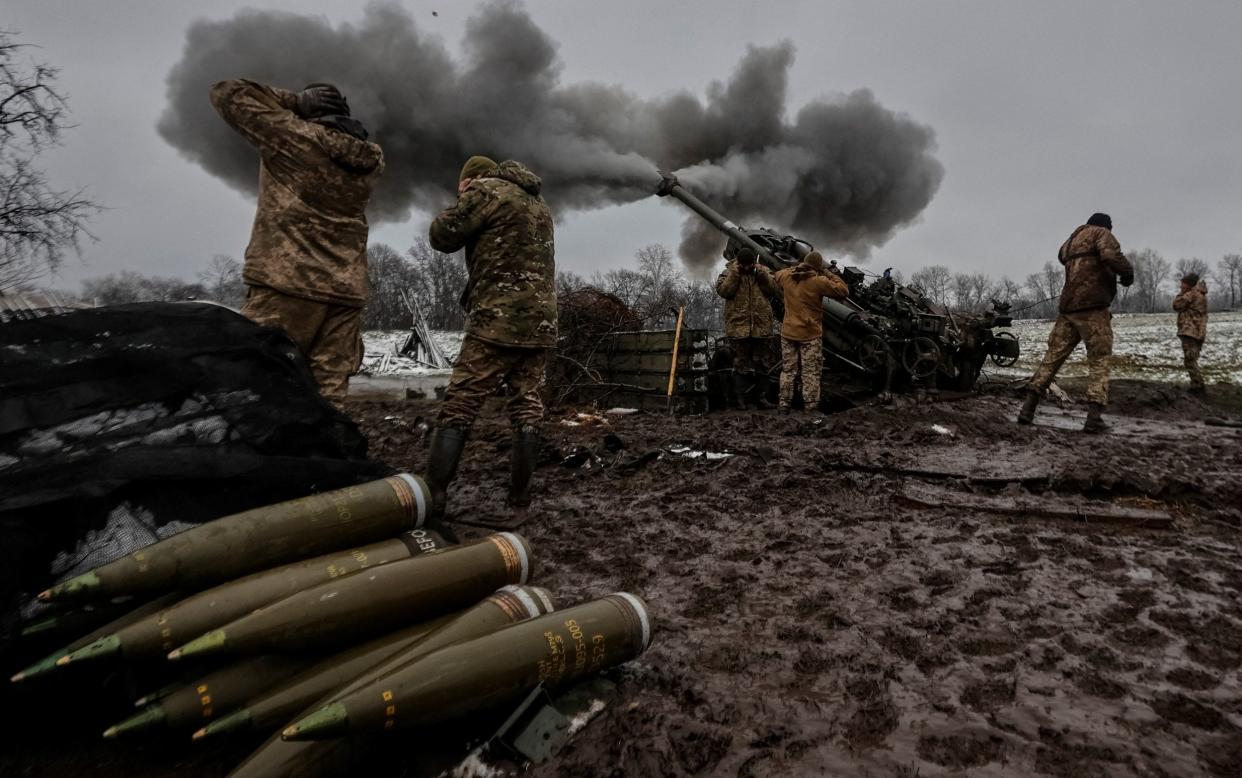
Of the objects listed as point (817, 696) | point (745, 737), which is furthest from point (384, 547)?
point (817, 696)

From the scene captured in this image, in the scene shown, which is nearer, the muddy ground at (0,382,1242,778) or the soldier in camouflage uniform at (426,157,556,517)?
the muddy ground at (0,382,1242,778)

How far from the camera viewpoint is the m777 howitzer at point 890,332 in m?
8.20

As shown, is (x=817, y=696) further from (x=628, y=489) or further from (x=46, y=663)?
(x=628, y=489)

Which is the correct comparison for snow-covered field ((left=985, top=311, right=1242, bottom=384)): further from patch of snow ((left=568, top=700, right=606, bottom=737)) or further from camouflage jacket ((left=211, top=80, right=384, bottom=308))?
patch of snow ((left=568, top=700, right=606, bottom=737))

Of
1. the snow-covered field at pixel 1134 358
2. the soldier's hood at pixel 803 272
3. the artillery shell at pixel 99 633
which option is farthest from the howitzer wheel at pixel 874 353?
the artillery shell at pixel 99 633

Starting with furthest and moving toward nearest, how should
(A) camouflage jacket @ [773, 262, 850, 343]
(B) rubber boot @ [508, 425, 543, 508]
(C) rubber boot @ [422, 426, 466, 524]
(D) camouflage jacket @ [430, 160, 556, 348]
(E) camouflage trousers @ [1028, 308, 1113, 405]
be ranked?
(A) camouflage jacket @ [773, 262, 850, 343], (E) camouflage trousers @ [1028, 308, 1113, 405], (B) rubber boot @ [508, 425, 543, 508], (D) camouflage jacket @ [430, 160, 556, 348], (C) rubber boot @ [422, 426, 466, 524]

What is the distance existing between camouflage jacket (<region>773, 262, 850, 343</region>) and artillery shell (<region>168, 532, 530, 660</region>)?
6025mm

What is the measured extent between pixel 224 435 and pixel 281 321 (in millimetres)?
1062

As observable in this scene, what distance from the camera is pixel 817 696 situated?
1.62 metres

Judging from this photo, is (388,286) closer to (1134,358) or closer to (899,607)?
(1134,358)

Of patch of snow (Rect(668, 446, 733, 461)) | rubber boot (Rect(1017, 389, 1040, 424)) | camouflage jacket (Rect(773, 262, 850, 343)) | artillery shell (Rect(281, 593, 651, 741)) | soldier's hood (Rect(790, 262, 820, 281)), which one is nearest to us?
artillery shell (Rect(281, 593, 651, 741))

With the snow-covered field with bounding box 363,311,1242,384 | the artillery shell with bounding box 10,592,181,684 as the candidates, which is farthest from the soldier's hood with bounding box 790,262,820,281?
the artillery shell with bounding box 10,592,181,684

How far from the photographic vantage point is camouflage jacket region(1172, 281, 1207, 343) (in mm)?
9383

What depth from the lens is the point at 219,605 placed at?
4.98 feet
